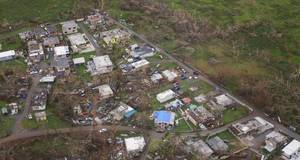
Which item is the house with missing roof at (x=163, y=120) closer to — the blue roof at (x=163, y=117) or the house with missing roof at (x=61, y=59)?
the blue roof at (x=163, y=117)

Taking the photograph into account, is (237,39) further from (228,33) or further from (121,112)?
(121,112)

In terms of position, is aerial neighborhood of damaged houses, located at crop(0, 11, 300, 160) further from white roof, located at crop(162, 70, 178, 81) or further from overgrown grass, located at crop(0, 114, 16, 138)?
overgrown grass, located at crop(0, 114, 16, 138)

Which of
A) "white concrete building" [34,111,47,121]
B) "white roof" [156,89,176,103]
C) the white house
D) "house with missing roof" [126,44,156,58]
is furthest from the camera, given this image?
"house with missing roof" [126,44,156,58]

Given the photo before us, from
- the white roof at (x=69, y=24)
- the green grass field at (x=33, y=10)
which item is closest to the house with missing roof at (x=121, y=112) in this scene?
the white roof at (x=69, y=24)

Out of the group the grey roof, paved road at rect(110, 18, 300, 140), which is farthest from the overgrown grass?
paved road at rect(110, 18, 300, 140)

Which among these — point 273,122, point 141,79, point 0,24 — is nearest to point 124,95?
point 141,79

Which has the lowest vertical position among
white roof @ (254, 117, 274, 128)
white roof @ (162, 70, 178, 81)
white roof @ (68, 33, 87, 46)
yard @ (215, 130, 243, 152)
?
yard @ (215, 130, 243, 152)
